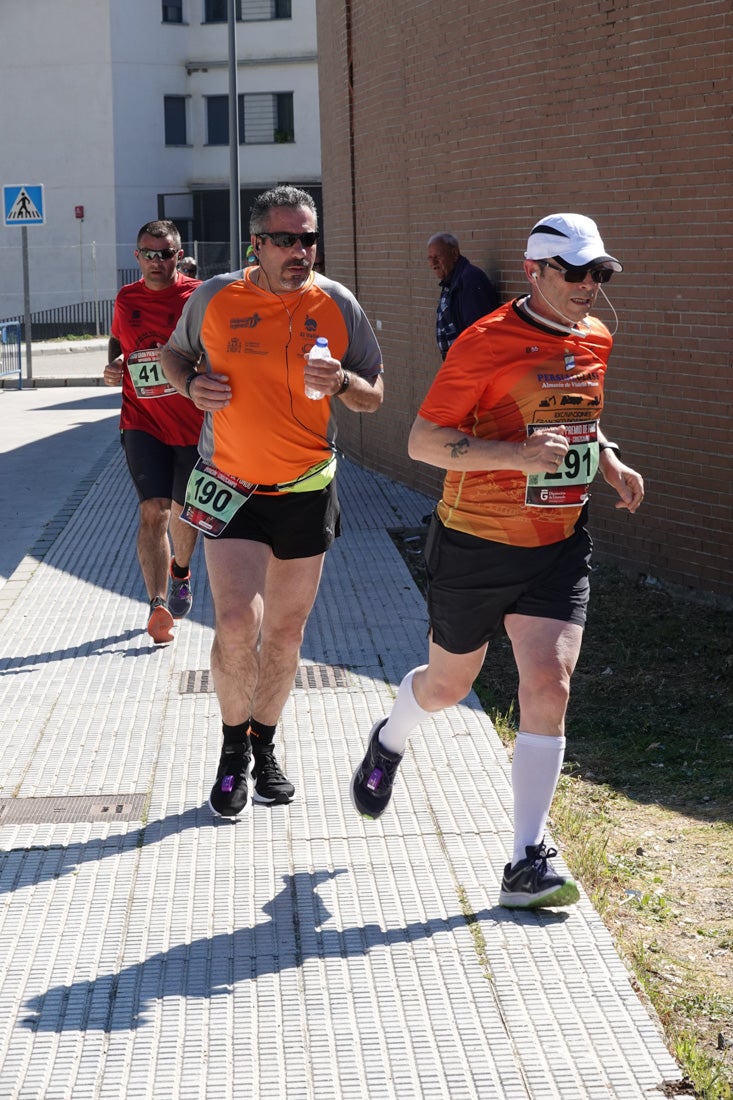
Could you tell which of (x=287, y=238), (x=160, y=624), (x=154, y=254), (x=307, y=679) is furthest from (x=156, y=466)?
(x=287, y=238)

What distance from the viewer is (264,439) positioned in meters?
5.29

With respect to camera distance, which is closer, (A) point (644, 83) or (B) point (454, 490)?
(B) point (454, 490)

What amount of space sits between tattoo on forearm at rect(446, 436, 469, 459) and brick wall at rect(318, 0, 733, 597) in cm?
422

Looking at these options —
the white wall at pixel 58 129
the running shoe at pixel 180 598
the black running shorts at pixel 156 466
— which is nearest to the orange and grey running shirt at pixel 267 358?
the black running shorts at pixel 156 466

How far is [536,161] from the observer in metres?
10.1

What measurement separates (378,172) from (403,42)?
1.40 meters

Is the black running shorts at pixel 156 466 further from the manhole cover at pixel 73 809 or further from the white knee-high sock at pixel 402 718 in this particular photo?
the white knee-high sock at pixel 402 718

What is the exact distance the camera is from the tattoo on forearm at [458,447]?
4570 millimetres

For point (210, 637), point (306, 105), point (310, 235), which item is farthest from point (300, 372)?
point (306, 105)

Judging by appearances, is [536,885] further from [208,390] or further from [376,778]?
[208,390]

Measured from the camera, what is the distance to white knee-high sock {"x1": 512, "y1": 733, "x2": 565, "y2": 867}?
15.2ft

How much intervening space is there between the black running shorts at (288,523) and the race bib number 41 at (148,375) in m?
2.60

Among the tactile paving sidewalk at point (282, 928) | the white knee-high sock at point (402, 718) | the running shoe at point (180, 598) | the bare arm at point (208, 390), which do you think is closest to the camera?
the tactile paving sidewalk at point (282, 928)

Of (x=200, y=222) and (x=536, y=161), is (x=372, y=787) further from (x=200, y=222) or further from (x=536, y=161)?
(x=200, y=222)
